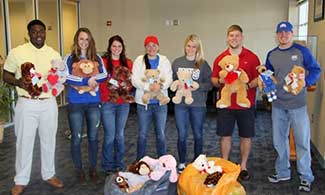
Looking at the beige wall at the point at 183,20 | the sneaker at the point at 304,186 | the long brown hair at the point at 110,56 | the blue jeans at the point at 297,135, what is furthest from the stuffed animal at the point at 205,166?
the beige wall at the point at 183,20

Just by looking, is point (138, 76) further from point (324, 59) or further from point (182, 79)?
point (324, 59)

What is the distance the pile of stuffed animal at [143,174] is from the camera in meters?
2.77

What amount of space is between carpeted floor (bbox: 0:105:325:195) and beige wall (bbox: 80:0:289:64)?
2.39 m

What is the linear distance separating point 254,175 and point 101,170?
1.54 meters

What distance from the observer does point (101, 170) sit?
3893mm

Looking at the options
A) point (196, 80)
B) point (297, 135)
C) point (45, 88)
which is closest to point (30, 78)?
point (45, 88)

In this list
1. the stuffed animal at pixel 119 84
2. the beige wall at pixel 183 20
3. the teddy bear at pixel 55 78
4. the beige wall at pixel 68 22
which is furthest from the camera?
the beige wall at pixel 68 22

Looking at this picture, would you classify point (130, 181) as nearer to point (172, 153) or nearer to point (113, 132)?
point (113, 132)

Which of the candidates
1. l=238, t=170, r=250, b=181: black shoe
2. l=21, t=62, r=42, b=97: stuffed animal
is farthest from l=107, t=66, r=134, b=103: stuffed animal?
l=238, t=170, r=250, b=181: black shoe

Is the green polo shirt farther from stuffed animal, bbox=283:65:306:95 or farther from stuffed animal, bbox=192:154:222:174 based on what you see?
stuffed animal, bbox=283:65:306:95

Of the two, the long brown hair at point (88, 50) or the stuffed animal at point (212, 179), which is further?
the long brown hair at point (88, 50)

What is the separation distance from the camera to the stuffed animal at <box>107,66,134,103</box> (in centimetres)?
352

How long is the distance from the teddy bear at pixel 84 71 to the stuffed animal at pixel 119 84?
196mm

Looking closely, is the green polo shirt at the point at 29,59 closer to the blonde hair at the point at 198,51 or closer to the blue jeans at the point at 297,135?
the blonde hair at the point at 198,51
